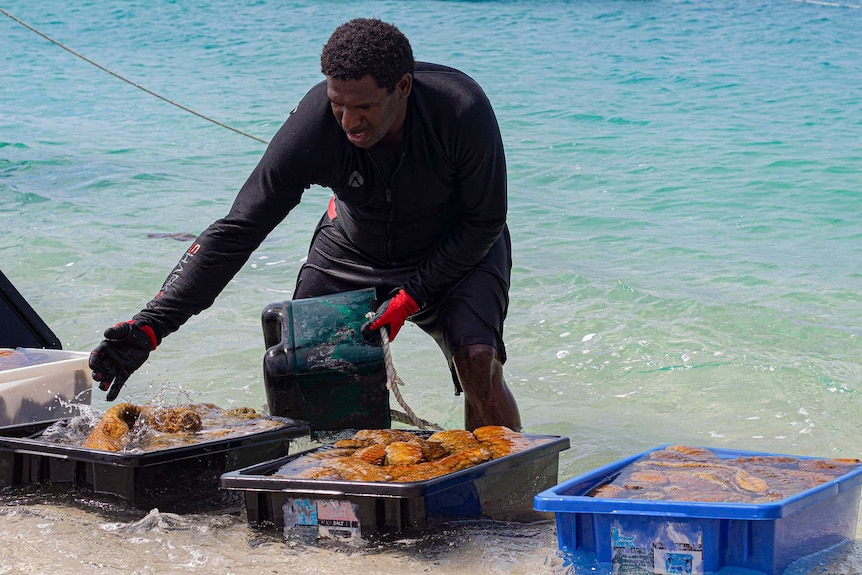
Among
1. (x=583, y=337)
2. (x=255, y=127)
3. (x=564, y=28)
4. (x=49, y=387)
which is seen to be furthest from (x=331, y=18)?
(x=49, y=387)

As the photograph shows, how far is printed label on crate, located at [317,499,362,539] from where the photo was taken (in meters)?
3.15

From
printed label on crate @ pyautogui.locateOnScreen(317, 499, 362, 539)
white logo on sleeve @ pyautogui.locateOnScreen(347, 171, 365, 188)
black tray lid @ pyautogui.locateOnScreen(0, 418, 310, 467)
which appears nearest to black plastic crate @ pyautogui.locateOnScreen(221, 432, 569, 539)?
printed label on crate @ pyautogui.locateOnScreen(317, 499, 362, 539)

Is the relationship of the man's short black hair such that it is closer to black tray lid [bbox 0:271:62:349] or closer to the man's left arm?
the man's left arm

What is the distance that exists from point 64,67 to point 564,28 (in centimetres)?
1294

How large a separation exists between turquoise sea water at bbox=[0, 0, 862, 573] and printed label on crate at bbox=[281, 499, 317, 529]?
3.6 inches

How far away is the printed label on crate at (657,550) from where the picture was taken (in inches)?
108

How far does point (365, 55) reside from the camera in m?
3.45

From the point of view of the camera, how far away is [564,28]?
28016 mm

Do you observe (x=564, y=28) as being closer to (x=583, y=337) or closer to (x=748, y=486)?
(x=583, y=337)

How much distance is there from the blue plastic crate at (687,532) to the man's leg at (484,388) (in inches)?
41.2

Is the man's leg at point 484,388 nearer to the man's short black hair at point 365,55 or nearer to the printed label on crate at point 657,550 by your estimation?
the man's short black hair at point 365,55

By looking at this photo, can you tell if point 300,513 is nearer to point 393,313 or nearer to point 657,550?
point 393,313

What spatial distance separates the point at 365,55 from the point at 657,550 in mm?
1825

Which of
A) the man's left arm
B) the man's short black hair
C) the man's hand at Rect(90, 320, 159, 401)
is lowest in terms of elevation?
the man's hand at Rect(90, 320, 159, 401)
